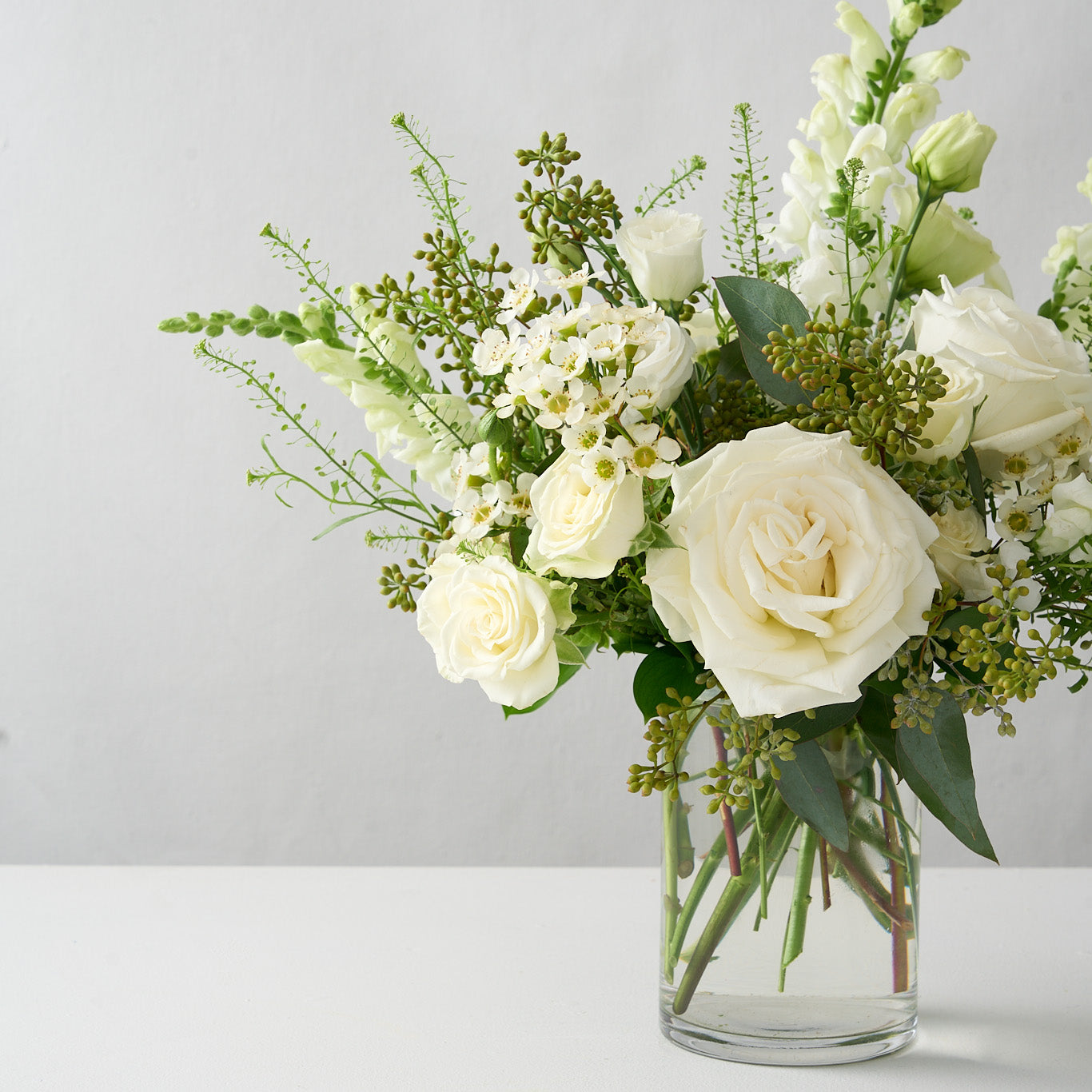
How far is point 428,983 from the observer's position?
770 millimetres

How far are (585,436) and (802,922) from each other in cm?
30

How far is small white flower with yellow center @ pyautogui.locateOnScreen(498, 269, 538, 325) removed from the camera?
0.58 metres

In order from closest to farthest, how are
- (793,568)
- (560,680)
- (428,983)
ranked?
(793,568), (560,680), (428,983)

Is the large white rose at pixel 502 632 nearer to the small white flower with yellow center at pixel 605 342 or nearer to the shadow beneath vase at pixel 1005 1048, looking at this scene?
the small white flower with yellow center at pixel 605 342

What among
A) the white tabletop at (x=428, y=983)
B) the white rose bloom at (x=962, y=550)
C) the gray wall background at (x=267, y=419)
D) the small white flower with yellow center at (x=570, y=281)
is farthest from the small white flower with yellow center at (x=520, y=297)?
the gray wall background at (x=267, y=419)

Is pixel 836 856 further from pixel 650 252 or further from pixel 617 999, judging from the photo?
pixel 650 252

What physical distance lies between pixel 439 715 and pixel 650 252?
1.16 m

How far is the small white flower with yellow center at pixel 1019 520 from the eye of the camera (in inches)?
22.0

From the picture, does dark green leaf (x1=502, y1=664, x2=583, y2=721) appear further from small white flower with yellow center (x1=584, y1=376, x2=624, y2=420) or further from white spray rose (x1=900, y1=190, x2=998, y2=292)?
white spray rose (x1=900, y1=190, x2=998, y2=292)

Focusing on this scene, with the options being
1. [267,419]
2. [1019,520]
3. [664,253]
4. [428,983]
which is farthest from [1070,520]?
[267,419]

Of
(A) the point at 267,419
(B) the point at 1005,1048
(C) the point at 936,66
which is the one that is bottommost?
(B) the point at 1005,1048

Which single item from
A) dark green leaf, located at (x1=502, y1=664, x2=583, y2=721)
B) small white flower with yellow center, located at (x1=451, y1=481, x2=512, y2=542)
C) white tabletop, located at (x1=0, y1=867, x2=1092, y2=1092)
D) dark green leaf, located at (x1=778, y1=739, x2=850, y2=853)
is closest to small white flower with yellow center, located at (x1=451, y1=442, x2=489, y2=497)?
small white flower with yellow center, located at (x1=451, y1=481, x2=512, y2=542)

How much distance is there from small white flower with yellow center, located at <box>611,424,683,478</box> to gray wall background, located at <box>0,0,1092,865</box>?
3.56 ft

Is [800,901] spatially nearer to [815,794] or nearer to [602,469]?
[815,794]
